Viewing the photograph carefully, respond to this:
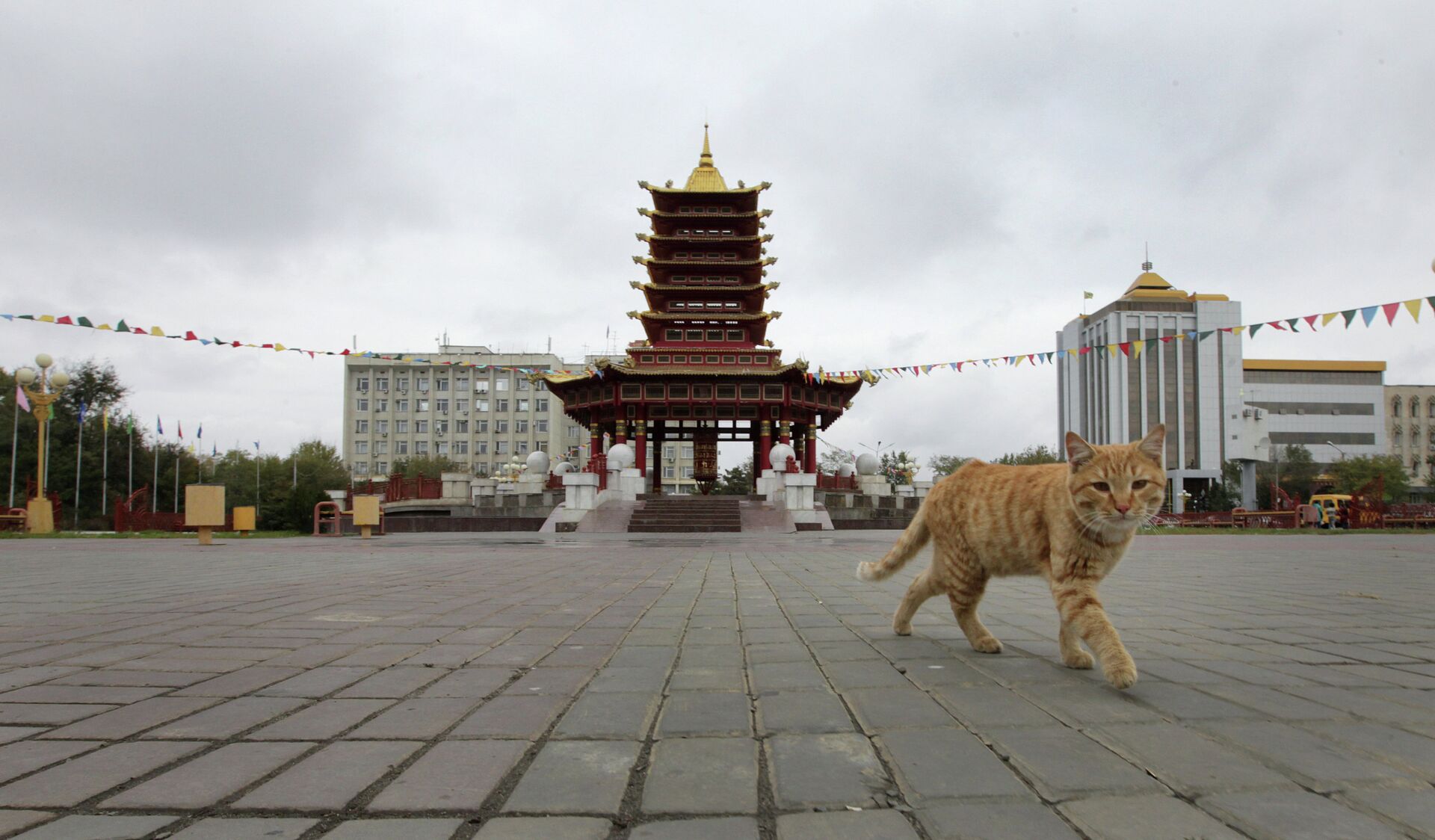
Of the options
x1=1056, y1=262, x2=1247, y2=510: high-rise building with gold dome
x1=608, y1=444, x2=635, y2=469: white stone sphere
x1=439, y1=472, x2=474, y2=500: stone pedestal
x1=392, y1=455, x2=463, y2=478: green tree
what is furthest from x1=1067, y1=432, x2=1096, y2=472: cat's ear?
x1=392, y1=455, x2=463, y2=478: green tree

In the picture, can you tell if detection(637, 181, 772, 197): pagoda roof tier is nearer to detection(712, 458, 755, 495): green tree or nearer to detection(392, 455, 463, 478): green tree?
detection(712, 458, 755, 495): green tree

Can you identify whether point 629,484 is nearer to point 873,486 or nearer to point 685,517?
point 685,517

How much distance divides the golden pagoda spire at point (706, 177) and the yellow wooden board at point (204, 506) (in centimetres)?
2119

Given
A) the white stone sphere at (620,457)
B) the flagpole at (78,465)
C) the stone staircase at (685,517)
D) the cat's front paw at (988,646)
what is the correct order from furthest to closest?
1. the flagpole at (78,465)
2. the white stone sphere at (620,457)
3. the stone staircase at (685,517)
4. the cat's front paw at (988,646)

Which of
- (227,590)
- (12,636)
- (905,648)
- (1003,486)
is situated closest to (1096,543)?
(1003,486)

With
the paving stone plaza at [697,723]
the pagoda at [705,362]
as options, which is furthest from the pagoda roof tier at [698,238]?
the paving stone plaza at [697,723]

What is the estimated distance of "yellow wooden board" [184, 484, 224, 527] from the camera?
15898 millimetres

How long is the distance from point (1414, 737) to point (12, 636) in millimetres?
6276

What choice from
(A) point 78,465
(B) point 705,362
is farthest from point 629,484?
(A) point 78,465

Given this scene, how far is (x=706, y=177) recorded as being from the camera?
1323 inches

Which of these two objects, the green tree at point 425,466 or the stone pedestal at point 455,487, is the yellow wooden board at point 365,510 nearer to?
the stone pedestal at point 455,487

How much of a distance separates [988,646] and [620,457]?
72.4 feet

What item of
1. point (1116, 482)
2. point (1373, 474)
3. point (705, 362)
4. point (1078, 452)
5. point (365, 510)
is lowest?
point (365, 510)

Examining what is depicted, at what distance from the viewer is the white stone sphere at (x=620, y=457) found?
82.6 feet
